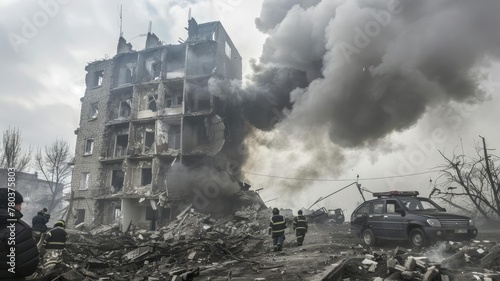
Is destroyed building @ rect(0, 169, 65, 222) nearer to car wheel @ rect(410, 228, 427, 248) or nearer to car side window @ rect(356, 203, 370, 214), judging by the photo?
car side window @ rect(356, 203, 370, 214)

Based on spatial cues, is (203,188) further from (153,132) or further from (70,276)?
(70,276)

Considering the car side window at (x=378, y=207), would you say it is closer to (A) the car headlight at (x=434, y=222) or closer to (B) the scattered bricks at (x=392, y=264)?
(A) the car headlight at (x=434, y=222)

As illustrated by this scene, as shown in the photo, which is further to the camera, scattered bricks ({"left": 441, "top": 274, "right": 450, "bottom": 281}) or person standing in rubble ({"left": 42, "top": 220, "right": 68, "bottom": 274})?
person standing in rubble ({"left": 42, "top": 220, "right": 68, "bottom": 274})

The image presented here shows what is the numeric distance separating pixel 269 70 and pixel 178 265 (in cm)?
1665

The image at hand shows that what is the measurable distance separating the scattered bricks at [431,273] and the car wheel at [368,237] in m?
4.53

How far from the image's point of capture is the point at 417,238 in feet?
27.2

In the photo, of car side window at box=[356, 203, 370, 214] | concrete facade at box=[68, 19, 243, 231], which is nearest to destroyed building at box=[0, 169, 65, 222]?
concrete facade at box=[68, 19, 243, 231]

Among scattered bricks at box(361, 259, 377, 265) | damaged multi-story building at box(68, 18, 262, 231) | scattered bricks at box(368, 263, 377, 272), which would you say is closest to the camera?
scattered bricks at box(368, 263, 377, 272)

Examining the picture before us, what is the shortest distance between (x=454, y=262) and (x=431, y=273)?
1.59m

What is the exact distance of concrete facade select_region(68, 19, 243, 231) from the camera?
24078mm

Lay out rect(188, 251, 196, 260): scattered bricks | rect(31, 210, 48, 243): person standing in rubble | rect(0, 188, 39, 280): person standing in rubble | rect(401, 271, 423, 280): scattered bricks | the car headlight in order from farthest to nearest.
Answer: rect(31, 210, 48, 243): person standing in rubble → rect(188, 251, 196, 260): scattered bricks → the car headlight → rect(401, 271, 423, 280): scattered bricks → rect(0, 188, 39, 280): person standing in rubble

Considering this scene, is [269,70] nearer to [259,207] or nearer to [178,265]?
[259,207]

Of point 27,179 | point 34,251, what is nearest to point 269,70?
point 34,251

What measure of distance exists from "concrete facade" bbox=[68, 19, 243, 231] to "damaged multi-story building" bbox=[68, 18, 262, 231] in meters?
0.08
